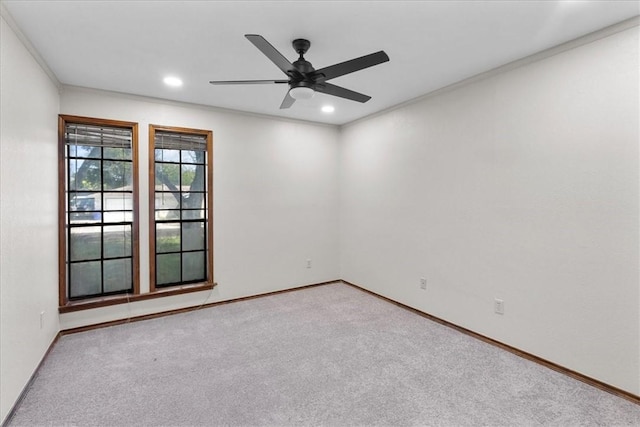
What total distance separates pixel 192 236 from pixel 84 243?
1131mm

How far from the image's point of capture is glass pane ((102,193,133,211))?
3.61 m

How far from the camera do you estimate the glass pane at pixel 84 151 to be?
135 inches

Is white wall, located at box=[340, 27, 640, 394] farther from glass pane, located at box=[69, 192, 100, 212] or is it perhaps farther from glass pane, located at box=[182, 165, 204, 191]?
glass pane, located at box=[69, 192, 100, 212]

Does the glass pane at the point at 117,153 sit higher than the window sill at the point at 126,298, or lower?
higher

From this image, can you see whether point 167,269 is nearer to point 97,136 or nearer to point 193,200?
point 193,200

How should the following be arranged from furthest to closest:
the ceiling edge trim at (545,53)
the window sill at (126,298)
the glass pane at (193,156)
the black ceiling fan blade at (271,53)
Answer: the glass pane at (193,156)
the window sill at (126,298)
the ceiling edge trim at (545,53)
the black ceiling fan blade at (271,53)

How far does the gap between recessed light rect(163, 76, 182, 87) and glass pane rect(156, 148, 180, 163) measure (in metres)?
0.88

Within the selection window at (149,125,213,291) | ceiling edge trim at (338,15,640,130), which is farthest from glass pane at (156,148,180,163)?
ceiling edge trim at (338,15,640,130)

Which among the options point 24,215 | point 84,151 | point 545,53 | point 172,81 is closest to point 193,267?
point 84,151

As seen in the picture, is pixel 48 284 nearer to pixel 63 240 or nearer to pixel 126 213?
pixel 63 240

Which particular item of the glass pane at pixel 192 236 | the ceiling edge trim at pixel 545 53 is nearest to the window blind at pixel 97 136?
the glass pane at pixel 192 236

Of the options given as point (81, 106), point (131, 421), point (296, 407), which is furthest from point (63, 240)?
point (296, 407)

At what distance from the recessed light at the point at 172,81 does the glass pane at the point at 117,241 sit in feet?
5.57

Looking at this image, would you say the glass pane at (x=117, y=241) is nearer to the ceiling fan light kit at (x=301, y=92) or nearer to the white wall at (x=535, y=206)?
the ceiling fan light kit at (x=301, y=92)
